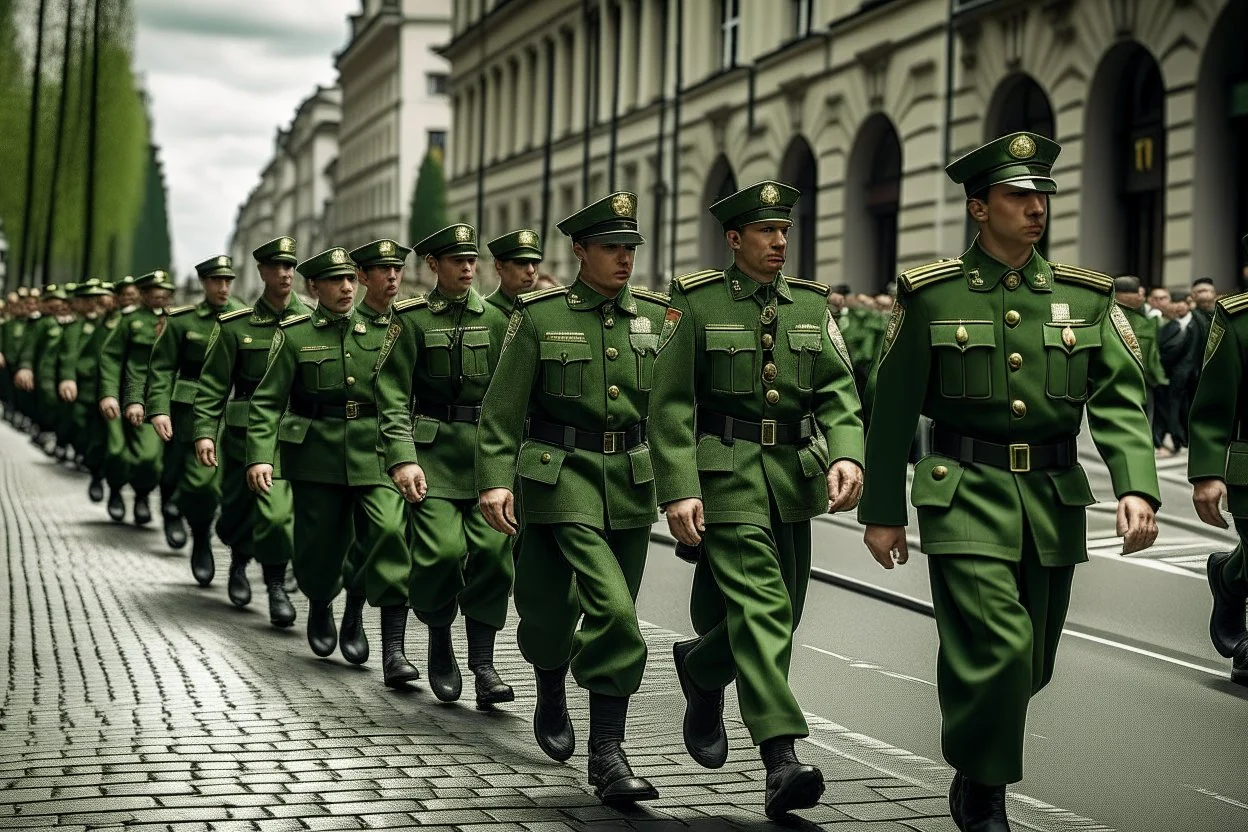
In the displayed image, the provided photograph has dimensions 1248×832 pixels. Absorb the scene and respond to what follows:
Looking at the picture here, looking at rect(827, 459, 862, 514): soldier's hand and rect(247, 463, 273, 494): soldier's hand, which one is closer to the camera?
rect(827, 459, 862, 514): soldier's hand

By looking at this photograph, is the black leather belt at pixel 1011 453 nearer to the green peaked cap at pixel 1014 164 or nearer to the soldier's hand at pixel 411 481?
the green peaked cap at pixel 1014 164

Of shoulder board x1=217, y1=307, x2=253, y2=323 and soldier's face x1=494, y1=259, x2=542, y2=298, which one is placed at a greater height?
soldier's face x1=494, y1=259, x2=542, y2=298

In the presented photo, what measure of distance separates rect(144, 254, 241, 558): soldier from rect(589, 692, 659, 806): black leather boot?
6911 millimetres

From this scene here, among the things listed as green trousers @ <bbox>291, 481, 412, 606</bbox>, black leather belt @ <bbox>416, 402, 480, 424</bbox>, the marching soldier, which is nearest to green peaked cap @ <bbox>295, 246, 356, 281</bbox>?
green trousers @ <bbox>291, 481, 412, 606</bbox>

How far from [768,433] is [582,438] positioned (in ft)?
2.50

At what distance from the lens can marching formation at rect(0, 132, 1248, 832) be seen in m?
6.15

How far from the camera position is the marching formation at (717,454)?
6.15 meters

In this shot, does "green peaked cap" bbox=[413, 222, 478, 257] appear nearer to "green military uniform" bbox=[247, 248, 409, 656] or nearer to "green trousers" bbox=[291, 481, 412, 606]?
"green military uniform" bbox=[247, 248, 409, 656]

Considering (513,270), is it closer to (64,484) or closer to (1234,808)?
(1234,808)

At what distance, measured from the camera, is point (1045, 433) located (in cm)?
620

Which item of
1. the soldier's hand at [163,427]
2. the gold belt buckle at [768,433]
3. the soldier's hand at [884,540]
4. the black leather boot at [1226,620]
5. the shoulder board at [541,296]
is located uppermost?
the shoulder board at [541,296]

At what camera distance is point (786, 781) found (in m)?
6.21

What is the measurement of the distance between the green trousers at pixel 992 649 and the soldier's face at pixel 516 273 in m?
3.49

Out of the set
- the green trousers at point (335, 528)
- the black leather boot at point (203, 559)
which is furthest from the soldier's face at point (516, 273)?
the black leather boot at point (203, 559)
